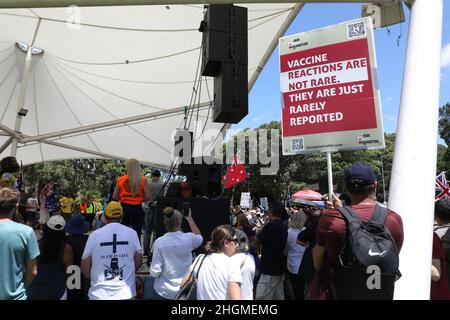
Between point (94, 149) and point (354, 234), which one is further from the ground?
point (94, 149)

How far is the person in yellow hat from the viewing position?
3.16 m

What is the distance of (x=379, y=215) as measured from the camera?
1981mm

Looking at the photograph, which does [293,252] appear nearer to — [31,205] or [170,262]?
[170,262]

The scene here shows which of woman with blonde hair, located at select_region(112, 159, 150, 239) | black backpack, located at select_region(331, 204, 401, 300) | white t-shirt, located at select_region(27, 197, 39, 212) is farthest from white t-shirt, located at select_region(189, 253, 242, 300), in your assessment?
white t-shirt, located at select_region(27, 197, 39, 212)

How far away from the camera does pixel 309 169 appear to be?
38.5 metres

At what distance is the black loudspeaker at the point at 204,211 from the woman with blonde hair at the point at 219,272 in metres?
1.75

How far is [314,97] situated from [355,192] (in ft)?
4.20

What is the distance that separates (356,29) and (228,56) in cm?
182

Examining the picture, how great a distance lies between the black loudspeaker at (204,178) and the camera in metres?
5.48

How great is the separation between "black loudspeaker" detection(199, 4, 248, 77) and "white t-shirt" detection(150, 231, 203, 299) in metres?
2.20

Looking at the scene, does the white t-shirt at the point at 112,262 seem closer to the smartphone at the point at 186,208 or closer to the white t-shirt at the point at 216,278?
the white t-shirt at the point at 216,278

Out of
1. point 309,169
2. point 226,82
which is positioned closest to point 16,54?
point 226,82

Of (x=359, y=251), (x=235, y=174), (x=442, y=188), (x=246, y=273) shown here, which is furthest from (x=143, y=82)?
(x=442, y=188)
